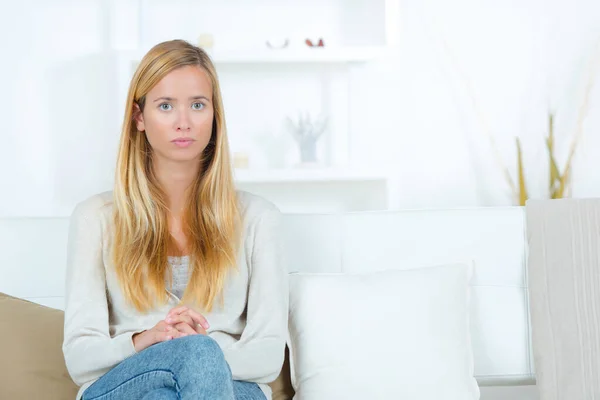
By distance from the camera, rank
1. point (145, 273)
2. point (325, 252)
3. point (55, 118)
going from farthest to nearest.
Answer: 1. point (55, 118)
2. point (325, 252)
3. point (145, 273)

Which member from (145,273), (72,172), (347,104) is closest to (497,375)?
(145,273)

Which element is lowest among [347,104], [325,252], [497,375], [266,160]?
[497,375]

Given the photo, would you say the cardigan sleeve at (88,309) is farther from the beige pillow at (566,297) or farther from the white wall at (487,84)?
the white wall at (487,84)

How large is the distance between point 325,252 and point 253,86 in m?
1.40

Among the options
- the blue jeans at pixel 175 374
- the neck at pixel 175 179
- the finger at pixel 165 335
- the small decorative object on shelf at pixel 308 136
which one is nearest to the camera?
the blue jeans at pixel 175 374

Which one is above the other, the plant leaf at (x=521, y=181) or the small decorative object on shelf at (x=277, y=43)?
the small decorative object on shelf at (x=277, y=43)

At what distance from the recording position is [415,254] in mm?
2262

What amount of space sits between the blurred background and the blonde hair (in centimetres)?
132

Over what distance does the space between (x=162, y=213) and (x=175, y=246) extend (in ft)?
0.28

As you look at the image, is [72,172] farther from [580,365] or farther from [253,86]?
[580,365]

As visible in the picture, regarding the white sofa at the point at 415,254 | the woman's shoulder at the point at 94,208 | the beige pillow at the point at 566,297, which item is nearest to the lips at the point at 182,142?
the woman's shoulder at the point at 94,208

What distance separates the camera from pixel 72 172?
3.48 m

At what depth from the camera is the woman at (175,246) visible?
6.07 feet

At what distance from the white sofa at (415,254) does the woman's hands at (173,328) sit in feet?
1.81
